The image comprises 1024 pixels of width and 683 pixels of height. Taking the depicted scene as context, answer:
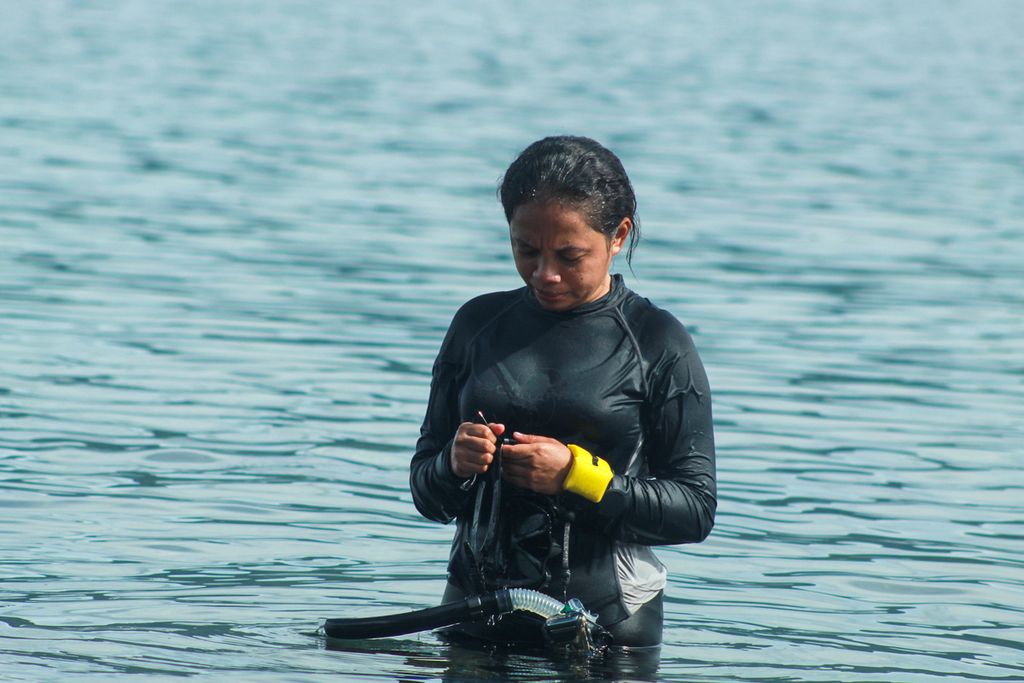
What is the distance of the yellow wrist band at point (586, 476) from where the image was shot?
17.3ft

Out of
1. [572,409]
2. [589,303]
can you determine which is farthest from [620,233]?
[572,409]

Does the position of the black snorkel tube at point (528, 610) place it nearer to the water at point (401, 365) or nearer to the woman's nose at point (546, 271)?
the water at point (401, 365)

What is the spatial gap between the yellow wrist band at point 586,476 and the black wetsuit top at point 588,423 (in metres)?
0.05

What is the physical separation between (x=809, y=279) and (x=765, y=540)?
7042 millimetres

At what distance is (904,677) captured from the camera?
6.45 m

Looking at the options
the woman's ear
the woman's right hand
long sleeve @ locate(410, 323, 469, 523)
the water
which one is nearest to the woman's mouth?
the woman's ear

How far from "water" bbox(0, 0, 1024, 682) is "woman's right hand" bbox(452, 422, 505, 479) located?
71 centimetres

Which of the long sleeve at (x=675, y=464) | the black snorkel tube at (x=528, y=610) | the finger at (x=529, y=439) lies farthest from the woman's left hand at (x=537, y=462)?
the black snorkel tube at (x=528, y=610)

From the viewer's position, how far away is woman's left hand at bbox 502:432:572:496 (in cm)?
525

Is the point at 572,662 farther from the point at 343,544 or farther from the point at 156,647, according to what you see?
the point at 343,544

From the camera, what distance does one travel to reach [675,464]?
5559 mm

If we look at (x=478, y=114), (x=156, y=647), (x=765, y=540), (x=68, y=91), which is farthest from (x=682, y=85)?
(x=156, y=647)

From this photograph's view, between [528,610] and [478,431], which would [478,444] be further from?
[528,610]

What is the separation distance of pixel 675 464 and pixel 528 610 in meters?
0.58
